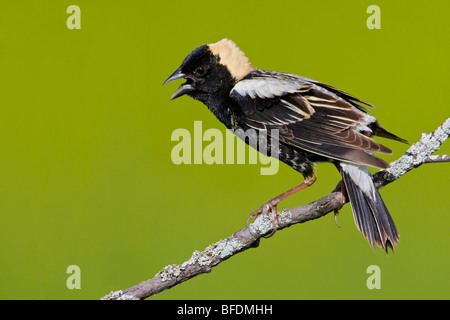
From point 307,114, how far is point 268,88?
31 cm

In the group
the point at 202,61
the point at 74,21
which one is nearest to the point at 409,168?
the point at 202,61

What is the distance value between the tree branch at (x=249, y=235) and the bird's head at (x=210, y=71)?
4.00 ft

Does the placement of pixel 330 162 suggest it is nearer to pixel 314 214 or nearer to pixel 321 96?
pixel 321 96

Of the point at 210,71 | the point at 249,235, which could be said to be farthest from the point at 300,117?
the point at 249,235

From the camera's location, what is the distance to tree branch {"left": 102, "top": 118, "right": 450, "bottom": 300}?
274 centimetres

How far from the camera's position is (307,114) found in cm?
346

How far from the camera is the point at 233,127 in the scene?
147 inches

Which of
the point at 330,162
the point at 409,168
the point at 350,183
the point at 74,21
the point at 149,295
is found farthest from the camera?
the point at 74,21

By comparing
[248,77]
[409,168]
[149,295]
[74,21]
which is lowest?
[149,295]

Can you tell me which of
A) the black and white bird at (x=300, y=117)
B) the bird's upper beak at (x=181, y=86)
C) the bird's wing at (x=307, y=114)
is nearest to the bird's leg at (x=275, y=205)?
the black and white bird at (x=300, y=117)

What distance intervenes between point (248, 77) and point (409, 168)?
4.31 feet

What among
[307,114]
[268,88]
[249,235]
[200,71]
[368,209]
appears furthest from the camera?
[200,71]

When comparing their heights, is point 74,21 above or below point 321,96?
above

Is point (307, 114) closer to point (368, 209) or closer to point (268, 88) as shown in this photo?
point (268, 88)
